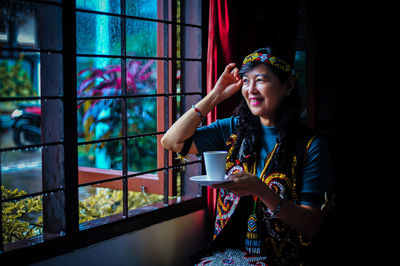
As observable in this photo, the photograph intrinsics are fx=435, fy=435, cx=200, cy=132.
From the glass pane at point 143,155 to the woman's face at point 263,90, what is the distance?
1.69 meters

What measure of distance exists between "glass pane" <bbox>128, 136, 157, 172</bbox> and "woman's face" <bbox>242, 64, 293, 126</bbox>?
169 cm

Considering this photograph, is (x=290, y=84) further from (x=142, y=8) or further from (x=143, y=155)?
(x=143, y=155)

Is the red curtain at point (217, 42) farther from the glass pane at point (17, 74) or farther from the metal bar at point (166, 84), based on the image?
the glass pane at point (17, 74)

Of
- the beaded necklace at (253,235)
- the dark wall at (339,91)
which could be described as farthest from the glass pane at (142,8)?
the dark wall at (339,91)

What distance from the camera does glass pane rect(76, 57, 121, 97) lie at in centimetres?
298

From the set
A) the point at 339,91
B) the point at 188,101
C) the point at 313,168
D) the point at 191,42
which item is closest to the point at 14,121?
the point at 188,101

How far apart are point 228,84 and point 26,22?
3.32 ft

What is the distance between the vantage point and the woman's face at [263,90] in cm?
187

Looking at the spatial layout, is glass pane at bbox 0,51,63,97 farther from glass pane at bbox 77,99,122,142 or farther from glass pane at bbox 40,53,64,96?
glass pane at bbox 77,99,122,142

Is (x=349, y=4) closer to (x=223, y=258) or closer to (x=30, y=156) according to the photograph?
(x=223, y=258)

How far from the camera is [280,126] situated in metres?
1.92

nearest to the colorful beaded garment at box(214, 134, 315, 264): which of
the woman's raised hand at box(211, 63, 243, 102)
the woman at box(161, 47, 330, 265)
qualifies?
the woman at box(161, 47, 330, 265)

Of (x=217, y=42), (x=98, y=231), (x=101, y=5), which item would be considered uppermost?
(x=101, y=5)

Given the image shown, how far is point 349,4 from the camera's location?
13.1 feet
